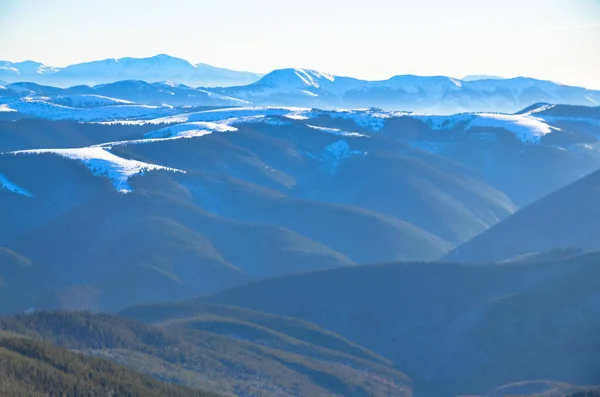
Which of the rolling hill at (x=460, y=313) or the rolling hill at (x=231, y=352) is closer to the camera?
the rolling hill at (x=231, y=352)

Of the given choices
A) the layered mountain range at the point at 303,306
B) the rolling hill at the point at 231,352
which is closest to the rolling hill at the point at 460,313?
the layered mountain range at the point at 303,306

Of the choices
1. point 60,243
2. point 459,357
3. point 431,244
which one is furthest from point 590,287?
point 60,243

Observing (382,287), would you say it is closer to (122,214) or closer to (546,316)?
(546,316)

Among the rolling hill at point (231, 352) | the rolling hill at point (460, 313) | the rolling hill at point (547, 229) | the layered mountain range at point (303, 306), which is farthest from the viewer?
the rolling hill at point (547, 229)

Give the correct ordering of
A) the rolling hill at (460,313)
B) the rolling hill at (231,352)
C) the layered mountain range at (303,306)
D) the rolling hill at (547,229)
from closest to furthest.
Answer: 1. the rolling hill at (231,352)
2. the layered mountain range at (303,306)
3. the rolling hill at (460,313)
4. the rolling hill at (547,229)

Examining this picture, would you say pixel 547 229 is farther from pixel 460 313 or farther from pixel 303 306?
pixel 460 313

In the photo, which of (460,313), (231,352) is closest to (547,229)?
(460,313)

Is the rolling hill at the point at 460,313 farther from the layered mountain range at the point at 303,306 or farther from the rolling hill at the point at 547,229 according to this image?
the rolling hill at the point at 547,229

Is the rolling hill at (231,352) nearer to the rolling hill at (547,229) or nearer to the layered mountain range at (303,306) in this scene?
the layered mountain range at (303,306)

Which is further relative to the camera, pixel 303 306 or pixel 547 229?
pixel 547 229

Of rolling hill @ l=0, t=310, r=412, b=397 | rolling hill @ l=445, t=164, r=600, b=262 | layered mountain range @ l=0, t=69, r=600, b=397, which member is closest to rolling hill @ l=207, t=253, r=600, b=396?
layered mountain range @ l=0, t=69, r=600, b=397

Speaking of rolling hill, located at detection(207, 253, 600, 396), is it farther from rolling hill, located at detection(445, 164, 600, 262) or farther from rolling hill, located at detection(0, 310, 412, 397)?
rolling hill, located at detection(445, 164, 600, 262)
